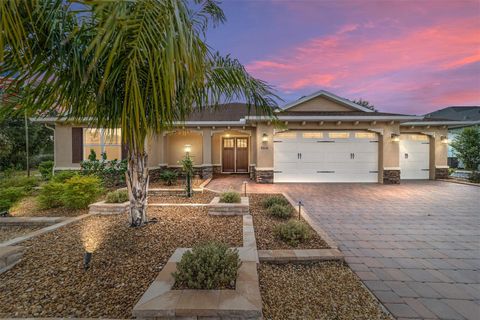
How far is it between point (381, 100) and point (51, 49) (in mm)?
31114

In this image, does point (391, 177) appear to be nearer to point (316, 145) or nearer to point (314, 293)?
point (316, 145)

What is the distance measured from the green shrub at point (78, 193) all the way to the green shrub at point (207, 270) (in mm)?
4495

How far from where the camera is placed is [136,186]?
3.74 meters

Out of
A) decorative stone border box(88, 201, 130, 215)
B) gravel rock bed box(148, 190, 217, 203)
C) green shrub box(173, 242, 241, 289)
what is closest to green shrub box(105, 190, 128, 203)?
decorative stone border box(88, 201, 130, 215)

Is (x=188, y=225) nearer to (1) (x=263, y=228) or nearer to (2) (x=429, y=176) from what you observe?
(1) (x=263, y=228)

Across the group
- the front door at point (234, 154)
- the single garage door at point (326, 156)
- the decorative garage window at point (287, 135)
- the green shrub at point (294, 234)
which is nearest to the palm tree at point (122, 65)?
the green shrub at point (294, 234)

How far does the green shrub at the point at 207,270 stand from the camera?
196 centimetres

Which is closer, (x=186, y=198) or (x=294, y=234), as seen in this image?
(x=294, y=234)

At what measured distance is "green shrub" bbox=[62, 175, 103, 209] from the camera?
200 inches

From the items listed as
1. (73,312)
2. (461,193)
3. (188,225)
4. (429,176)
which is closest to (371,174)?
(461,193)

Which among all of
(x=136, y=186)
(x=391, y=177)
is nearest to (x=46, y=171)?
(x=136, y=186)

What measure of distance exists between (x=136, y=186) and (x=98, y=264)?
4.62ft

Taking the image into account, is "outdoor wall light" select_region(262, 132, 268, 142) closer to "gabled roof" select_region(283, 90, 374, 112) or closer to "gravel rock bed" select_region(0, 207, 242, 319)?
"gabled roof" select_region(283, 90, 374, 112)

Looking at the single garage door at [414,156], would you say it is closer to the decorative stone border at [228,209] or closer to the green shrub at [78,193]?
the decorative stone border at [228,209]
